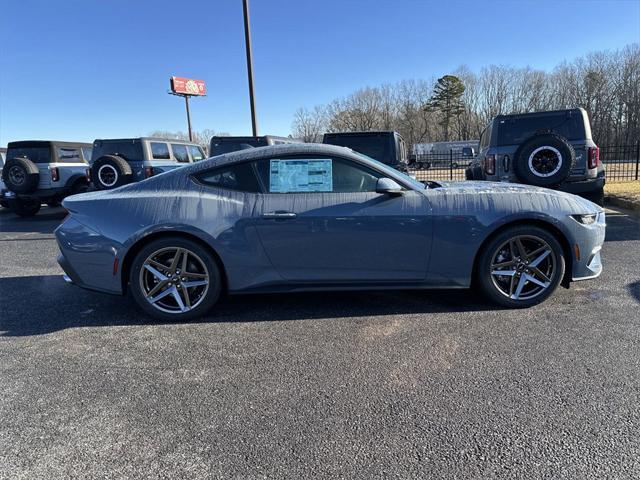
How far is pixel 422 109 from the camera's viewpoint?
61188mm

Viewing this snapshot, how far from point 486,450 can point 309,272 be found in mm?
2002

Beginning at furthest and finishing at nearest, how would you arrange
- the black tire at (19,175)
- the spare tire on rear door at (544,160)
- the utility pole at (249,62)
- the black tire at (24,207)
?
the utility pole at (249,62)
the black tire at (24,207)
the black tire at (19,175)
the spare tire on rear door at (544,160)

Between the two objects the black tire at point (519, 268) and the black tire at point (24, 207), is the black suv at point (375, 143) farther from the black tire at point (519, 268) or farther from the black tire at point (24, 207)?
the black tire at point (24, 207)

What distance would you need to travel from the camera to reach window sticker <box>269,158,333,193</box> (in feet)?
12.1

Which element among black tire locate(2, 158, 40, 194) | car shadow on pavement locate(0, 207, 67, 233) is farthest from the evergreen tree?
black tire locate(2, 158, 40, 194)

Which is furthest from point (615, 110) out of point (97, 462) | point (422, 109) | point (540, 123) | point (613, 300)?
point (97, 462)

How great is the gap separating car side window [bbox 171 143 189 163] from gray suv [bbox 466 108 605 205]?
309 inches

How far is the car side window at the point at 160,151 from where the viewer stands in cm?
1060

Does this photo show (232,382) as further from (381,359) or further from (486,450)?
(486,450)

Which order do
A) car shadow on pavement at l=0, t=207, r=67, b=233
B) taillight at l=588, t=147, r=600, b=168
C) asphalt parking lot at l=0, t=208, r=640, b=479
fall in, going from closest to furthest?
asphalt parking lot at l=0, t=208, r=640, b=479, taillight at l=588, t=147, r=600, b=168, car shadow on pavement at l=0, t=207, r=67, b=233

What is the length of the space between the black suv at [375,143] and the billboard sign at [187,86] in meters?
41.3

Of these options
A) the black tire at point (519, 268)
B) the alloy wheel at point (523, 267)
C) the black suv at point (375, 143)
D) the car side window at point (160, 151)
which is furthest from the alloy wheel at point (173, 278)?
the car side window at point (160, 151)

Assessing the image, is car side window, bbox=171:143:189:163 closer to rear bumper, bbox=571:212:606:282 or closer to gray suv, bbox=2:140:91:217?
gray suv, bbox=2:140:91:217

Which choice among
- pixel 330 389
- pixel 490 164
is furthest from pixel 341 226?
pixel 490 164
